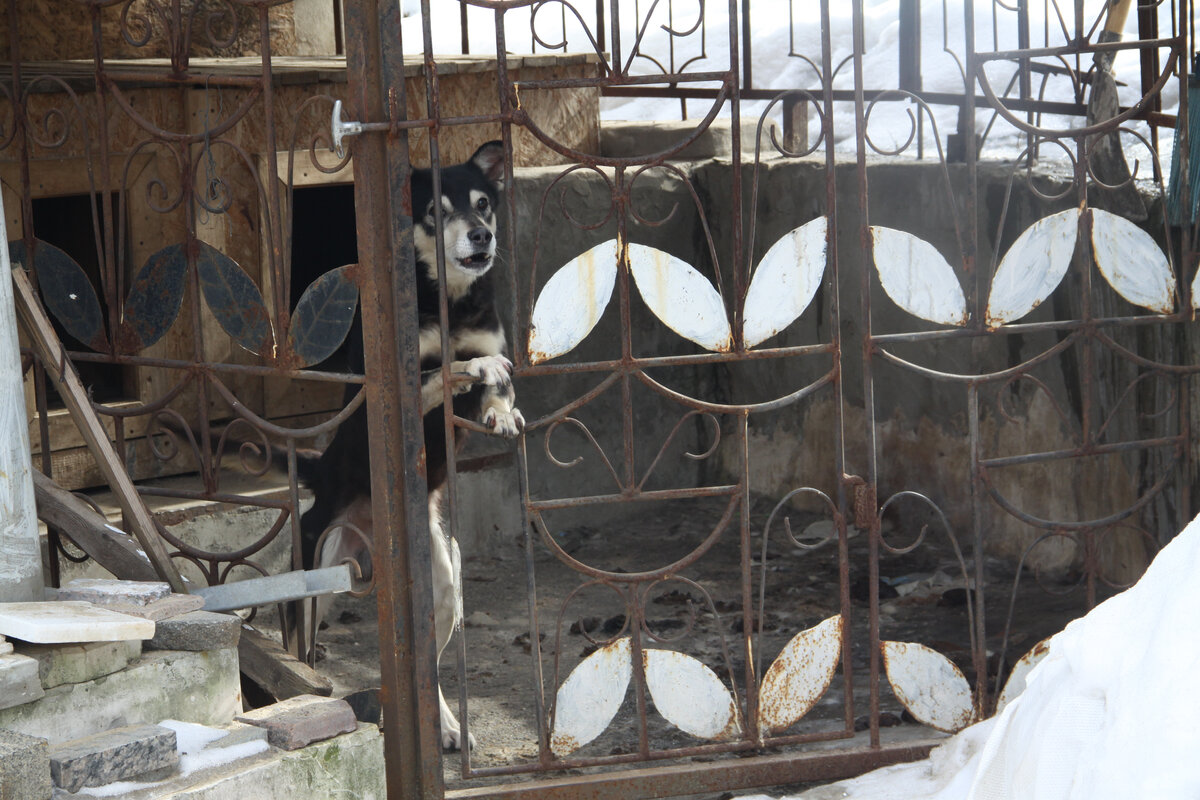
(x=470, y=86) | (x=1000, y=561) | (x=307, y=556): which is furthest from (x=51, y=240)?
(x=1000, y=561)

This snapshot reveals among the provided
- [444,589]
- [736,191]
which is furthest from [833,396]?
[444,589]

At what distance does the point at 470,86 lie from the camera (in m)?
6.32

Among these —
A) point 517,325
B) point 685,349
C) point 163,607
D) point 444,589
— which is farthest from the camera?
point 685,349

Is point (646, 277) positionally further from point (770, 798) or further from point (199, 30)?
point (199, 30)

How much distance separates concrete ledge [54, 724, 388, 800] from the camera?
9.18 feet

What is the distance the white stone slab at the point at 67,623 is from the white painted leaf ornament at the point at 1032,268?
236 centimetres

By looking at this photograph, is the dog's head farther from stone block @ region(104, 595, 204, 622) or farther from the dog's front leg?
stone block @ region(104, 595, 204, 622)

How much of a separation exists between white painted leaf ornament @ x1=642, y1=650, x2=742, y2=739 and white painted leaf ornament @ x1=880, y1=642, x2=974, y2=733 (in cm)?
48

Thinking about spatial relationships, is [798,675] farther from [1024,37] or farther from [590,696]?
[1024,37]

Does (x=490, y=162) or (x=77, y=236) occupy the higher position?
(x=490, y=162)

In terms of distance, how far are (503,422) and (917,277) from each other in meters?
1.22

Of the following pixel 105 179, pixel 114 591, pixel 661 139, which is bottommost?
pixel 114 591

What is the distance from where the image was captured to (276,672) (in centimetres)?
356

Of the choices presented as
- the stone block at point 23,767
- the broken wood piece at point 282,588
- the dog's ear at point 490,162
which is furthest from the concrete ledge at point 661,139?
the stone block at point 23,767
